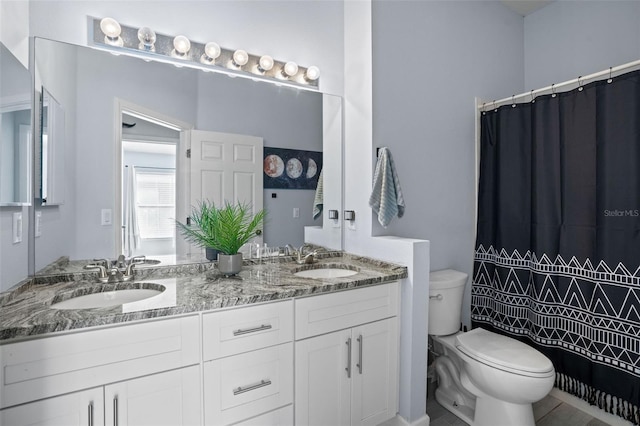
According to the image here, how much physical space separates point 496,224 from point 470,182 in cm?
36

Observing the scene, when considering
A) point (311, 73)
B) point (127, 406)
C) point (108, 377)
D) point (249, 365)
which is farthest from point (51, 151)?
point (311, 73)

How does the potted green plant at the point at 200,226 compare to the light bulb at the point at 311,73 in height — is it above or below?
below

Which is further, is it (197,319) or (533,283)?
(533,283)

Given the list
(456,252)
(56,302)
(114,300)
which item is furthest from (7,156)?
(456,252)

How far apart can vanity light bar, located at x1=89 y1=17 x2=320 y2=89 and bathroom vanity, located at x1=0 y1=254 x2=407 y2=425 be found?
1.07 m

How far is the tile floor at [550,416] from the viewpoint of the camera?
1.92m

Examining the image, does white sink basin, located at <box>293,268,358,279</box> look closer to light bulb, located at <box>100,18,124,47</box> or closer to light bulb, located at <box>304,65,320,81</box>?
light bulb, located at <box>304,65,320,81</box>

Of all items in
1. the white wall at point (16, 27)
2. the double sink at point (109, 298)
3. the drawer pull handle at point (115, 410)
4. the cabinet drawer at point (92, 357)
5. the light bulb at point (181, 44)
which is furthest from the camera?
the light bulb at point (181, 44)

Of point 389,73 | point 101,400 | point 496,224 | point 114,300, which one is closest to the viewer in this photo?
point 101,400

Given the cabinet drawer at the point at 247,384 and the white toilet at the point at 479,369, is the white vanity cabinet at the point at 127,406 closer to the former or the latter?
the cabinet drawer at the point at 247,384

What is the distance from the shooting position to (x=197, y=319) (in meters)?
1.21

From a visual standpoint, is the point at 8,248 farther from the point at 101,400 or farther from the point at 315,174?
the point at 315,174

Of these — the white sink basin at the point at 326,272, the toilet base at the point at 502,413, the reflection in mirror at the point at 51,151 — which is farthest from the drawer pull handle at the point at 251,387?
the toilet base at the point at 502,413

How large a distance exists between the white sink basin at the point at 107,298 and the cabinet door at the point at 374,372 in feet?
3.19
